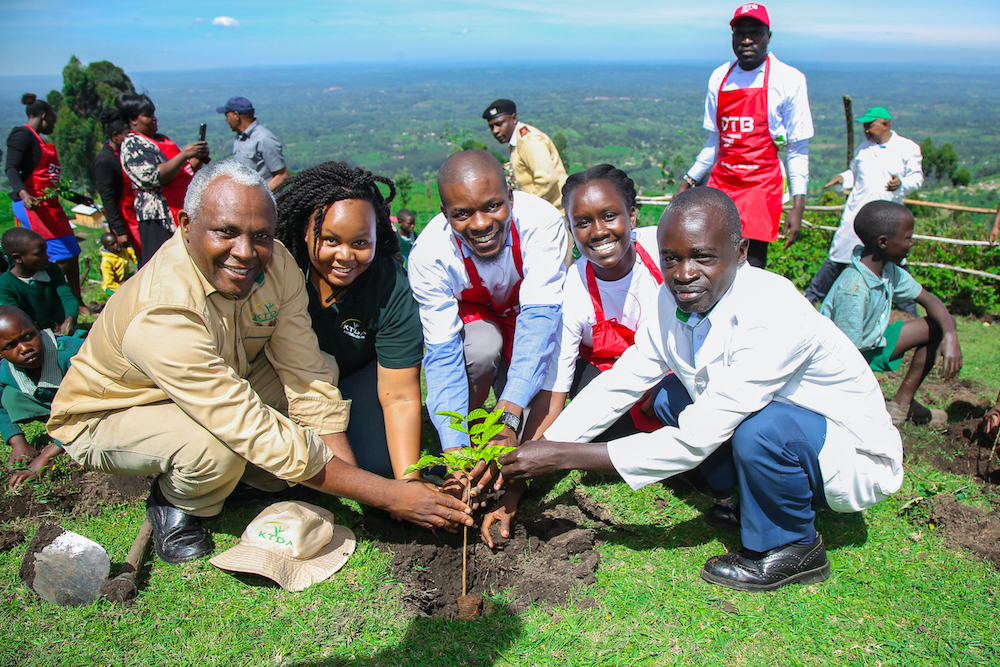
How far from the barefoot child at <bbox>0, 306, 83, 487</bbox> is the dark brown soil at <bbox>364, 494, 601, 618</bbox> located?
7.50ft

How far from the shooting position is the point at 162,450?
259 centimetres

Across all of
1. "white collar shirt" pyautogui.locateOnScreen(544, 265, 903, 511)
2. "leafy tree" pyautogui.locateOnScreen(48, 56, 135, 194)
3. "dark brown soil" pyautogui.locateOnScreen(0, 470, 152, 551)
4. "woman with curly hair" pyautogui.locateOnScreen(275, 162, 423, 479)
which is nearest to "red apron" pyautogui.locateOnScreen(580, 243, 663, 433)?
"white collar shirt" pyautogui.locateOnScreen(544, 265, 903, 511)

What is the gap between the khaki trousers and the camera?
2.59 metres

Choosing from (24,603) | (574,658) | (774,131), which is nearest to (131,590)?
(24,603)

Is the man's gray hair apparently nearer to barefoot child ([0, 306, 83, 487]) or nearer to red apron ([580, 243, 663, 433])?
red apron ([580, 243, 663, 433])

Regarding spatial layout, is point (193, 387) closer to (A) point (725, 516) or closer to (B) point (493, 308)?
(B) point (493, 308)

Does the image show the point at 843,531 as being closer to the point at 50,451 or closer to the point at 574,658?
the point at 574,658

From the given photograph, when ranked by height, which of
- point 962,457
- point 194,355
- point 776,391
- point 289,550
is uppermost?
point 194,355

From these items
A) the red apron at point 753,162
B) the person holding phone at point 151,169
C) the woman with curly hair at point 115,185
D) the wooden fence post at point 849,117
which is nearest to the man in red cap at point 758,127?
the red apron at point 753,162

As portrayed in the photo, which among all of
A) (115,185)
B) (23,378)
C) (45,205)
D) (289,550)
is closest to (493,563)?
(289,550)

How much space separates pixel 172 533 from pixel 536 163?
4.88 meters

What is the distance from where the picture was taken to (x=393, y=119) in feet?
283

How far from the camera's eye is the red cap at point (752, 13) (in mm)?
4641

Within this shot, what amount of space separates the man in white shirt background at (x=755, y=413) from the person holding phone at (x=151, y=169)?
453 centimetres
